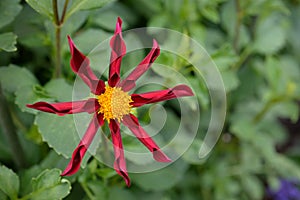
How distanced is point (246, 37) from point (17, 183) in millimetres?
560

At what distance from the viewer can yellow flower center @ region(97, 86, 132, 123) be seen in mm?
531

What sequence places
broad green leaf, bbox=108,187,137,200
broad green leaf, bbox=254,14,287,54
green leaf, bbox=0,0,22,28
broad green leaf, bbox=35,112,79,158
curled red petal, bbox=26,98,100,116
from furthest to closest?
1. broad green leaf, bbox=254,14,287,54
2. broad green leaf, bbox=108,187,137,200
3. green leaf, bbox=0,0,22,28
4. broad green leaf, bbox=35,112,79,158
5. curled red petal, bbox=26,98,100,116

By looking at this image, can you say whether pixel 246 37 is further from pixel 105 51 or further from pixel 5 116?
pixel 5 116

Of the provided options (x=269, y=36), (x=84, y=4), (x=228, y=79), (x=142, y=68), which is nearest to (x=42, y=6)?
(x=84, y=4)

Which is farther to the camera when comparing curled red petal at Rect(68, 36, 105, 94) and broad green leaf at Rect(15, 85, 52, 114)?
broad green leaf at Rect(15, 85, 52, 114)

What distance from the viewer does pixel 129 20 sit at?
1010 millimetres

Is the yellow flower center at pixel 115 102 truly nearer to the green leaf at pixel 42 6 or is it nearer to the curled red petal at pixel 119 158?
the curled red petal at pixel 119 158

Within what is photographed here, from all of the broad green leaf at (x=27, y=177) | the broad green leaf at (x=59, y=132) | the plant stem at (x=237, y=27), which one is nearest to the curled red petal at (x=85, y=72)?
the broad green leaf at (x=59, y=132)

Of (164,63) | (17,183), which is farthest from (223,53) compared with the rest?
(17,183)

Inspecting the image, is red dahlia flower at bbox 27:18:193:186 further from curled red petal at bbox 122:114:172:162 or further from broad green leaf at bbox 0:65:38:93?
broad green leaf at bbox 0:65:38:93

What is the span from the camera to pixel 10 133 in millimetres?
701

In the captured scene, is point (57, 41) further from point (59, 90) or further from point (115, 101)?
point (115, 101)

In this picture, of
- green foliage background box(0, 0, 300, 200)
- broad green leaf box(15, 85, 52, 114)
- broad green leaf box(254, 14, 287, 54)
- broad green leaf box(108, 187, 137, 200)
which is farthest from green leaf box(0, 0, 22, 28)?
broad green leaf box(254, 14, 287, 54)

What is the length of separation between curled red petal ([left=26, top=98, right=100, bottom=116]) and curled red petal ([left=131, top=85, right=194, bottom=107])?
0.04m
